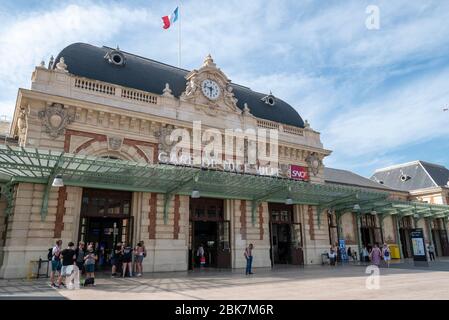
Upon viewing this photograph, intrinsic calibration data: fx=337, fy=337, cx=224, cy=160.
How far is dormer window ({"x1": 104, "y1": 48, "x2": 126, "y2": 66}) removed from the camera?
63.8 feet

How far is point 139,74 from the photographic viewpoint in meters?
20.3

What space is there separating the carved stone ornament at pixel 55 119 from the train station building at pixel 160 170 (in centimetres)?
5

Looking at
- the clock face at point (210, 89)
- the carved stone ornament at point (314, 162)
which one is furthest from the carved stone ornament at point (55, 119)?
the carved stone ornament at point (314, 162)

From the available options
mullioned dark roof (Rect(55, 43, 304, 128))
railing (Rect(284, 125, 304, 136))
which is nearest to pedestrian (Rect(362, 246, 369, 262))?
railing (Rect(284, 125, 304, 136))

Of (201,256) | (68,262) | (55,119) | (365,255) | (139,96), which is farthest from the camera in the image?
(365,255)

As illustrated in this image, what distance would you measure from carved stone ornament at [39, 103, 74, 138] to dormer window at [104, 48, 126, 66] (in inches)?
184

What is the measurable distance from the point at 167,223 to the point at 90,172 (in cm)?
496

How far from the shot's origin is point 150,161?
713 inches

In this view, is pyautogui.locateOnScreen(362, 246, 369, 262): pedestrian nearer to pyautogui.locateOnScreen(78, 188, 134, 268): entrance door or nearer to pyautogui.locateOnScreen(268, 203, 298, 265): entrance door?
pyautogui.locateOnScreen(268, 203, 298, 265): entrance door

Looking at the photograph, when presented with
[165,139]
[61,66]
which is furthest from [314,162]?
[61,66]

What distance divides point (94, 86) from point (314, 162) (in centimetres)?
1588

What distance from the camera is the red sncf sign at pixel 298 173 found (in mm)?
23500

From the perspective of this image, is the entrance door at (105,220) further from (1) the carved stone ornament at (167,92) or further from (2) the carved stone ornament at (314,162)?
(2) the carved stone ornament at (314,162)

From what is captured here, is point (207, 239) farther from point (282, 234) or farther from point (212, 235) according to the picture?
point (282, 234)
